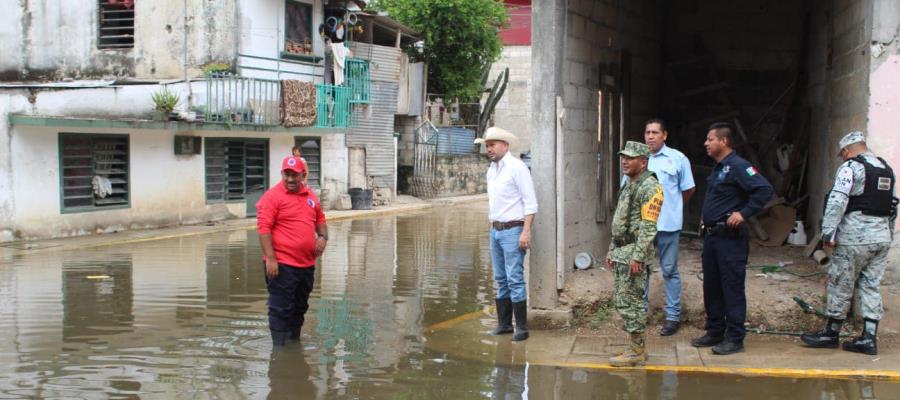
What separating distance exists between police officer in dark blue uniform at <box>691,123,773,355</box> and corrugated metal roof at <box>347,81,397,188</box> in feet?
65.8

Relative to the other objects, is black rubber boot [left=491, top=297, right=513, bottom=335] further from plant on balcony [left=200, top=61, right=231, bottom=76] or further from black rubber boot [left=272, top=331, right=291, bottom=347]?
plant on balcony [left=200, top=61, right=231, bottom=76]

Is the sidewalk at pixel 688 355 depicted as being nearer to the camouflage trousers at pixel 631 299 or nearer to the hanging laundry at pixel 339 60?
the camouflage trousers at pixel 631 299

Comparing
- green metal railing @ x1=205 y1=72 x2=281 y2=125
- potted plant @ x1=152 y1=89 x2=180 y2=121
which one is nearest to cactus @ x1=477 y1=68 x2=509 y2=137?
green metal railing @ x1=205 y1=72 x2=281 y2=125

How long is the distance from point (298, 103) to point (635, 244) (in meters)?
17.1

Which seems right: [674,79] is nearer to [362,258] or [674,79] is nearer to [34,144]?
[362,258]

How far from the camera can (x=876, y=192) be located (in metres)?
7.02

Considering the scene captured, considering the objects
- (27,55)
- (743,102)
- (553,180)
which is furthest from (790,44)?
(27,55)

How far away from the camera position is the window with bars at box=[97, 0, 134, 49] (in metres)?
22.3

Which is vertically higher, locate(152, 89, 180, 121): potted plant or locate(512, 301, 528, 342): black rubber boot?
locate(152, 89, 180, 121): potted plant

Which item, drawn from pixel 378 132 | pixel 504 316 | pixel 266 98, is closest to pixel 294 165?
pixel 504 316

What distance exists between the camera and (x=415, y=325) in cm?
905

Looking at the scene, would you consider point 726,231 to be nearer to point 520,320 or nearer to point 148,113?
point 520,320

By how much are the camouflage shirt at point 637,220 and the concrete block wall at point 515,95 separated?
32463mm

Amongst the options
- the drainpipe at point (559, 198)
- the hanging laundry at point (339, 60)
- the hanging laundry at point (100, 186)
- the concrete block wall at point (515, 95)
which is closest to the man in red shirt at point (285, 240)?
the drainpipe at point (559, 198)
